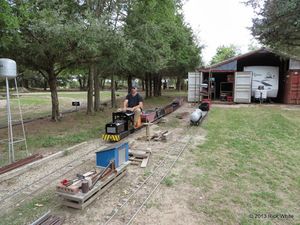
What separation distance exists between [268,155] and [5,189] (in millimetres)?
6470

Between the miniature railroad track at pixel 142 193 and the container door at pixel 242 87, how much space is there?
51.5ft

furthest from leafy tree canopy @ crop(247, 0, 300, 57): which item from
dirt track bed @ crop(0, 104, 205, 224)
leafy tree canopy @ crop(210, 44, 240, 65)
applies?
leafy tree canopy @ crop(210, 44, 240, 65)

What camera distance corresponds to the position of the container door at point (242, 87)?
68.2 ft

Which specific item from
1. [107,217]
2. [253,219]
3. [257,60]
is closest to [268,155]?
[253,219]

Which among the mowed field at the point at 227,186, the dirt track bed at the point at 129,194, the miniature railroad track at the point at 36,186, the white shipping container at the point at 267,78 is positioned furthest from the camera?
the white shipping container at the point at 267,78

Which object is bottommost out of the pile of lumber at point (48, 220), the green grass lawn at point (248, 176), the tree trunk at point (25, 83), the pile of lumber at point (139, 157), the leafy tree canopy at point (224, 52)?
the green grass lawn at point (248, 176)

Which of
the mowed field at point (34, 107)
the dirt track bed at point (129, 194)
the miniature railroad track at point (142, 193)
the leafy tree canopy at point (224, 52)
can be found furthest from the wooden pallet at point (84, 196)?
the leafy tree canopy at point (224, 52)

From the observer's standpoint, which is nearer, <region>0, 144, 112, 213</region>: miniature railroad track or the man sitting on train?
<region>0, 144, 112, 213</region>: miniature railroad track

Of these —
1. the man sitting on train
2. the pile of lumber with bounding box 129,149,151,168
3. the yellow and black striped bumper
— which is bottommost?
the pile of lumber with bounding box 129,149,151,168

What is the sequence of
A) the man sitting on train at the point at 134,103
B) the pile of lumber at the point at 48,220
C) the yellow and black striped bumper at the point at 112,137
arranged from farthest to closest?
the man sitting on train at the point at 134,103
the yellow and black striped bumper at the point at 112,137
the pile of lumber at the point at 48,220

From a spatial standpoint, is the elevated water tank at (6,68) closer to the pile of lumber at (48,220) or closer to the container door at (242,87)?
the pile of lumber at (48,220)

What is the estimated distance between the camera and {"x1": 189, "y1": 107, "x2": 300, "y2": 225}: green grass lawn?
4.17 meters

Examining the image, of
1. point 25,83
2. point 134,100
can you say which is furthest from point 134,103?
point 25,83

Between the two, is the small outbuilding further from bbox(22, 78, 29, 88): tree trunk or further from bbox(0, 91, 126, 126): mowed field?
bbox(22, 78, 29, 88): tree trunk
